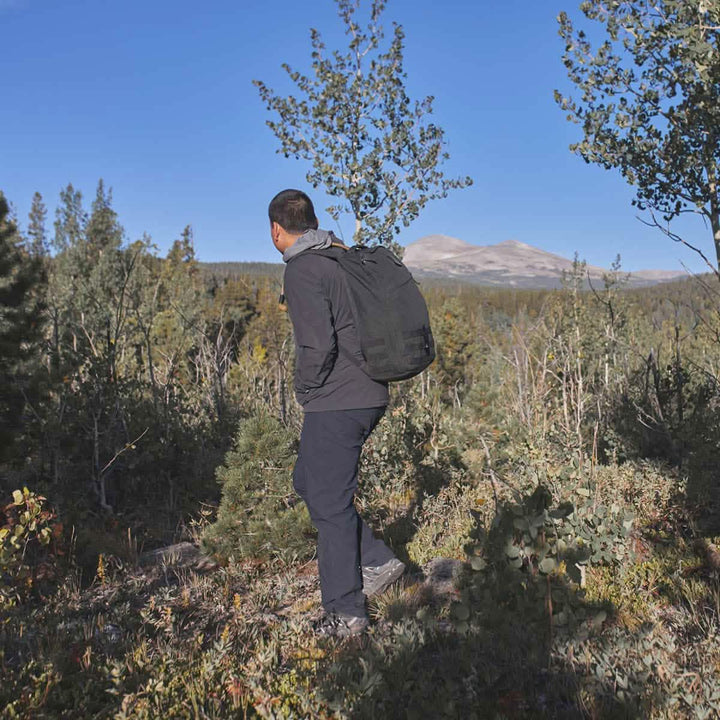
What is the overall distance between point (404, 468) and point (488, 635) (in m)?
2.91

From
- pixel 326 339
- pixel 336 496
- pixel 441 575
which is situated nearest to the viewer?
pixel 326 339

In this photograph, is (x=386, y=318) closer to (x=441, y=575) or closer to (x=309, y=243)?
(x=309, y=243)

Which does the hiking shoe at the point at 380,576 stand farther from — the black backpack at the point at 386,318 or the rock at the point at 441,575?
the black backpack at the point at 386,318

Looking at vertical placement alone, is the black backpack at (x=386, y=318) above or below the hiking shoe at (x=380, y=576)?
above

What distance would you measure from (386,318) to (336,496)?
2.87ft

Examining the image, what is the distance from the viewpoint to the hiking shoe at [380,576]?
296cm

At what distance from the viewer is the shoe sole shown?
117 inches

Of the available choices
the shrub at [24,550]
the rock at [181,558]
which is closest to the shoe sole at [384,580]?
the rock at [181,558]

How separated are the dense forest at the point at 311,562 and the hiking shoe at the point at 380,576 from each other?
0.30 feet

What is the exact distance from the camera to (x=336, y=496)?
269 cm

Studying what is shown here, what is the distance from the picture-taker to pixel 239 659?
7.81 ft

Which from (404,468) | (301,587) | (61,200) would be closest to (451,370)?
(404,468)

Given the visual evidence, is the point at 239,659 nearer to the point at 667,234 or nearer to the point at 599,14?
the point at 667,234

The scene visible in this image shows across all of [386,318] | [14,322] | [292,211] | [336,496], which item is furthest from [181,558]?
[292,211]
